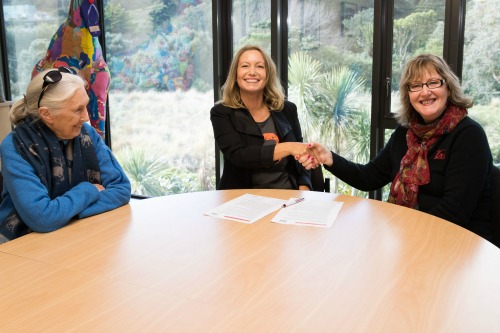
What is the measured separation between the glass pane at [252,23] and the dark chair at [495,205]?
6.41 feet

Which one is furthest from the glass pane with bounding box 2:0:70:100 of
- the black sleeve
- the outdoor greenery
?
the black sleeve

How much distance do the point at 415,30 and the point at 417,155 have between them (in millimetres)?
1170

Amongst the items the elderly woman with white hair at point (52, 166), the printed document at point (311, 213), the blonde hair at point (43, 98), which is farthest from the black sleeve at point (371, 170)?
the blonde hair at point (43, 98)

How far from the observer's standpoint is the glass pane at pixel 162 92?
3.70m

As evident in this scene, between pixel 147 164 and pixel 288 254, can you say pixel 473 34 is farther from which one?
pixel 147 164

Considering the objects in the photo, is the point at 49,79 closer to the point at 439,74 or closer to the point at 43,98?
the point at 43,98

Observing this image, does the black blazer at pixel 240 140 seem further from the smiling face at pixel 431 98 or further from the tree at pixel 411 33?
the tree at pixel 411 33

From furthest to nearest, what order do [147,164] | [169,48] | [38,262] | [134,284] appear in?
[147,164] < [169,48] < [38,262] < [134,284]

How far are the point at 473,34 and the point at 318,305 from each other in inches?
88.4

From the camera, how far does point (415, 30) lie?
2830mm

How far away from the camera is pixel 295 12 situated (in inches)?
129

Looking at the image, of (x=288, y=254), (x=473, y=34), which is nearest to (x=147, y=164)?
(x=473, y=34)

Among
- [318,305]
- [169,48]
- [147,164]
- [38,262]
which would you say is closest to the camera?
[318,305]

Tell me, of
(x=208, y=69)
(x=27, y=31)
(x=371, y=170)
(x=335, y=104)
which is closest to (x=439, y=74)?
(x=371, y=170)
